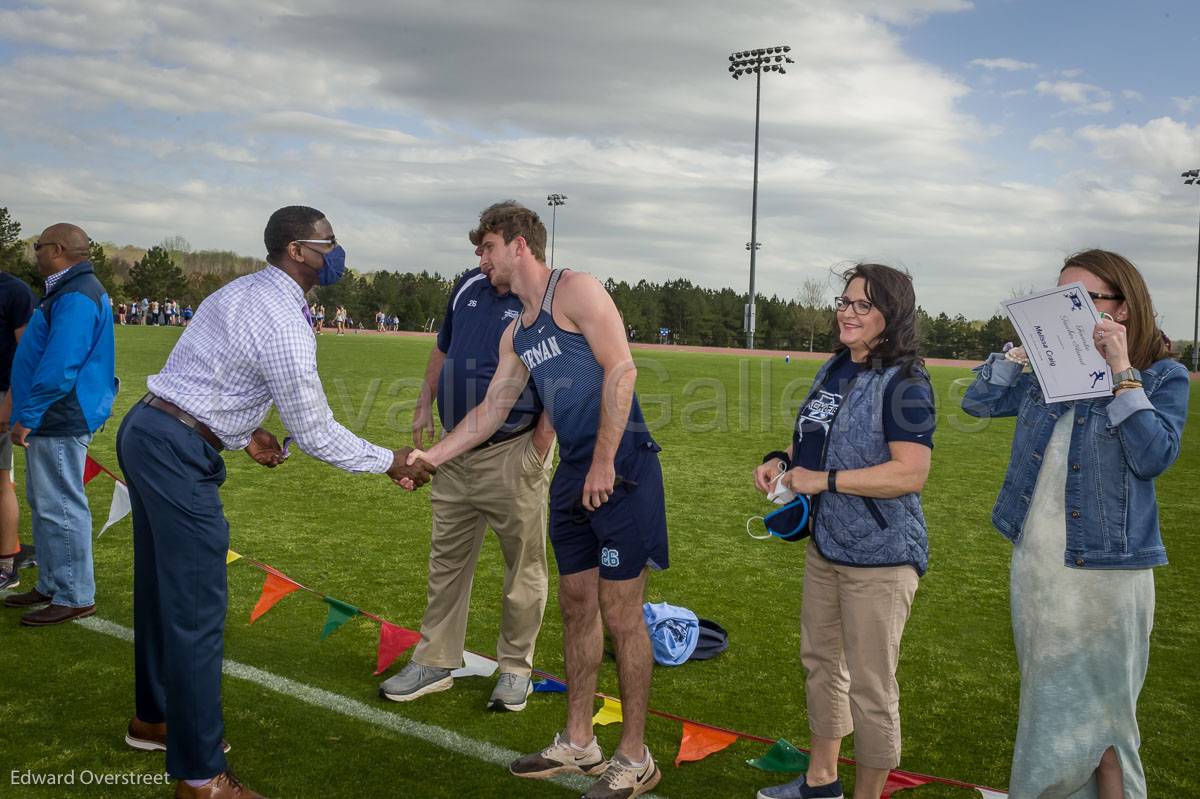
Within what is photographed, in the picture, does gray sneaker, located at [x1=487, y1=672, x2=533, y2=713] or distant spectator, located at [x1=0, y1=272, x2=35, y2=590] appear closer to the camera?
gray sneaker, located at [x1=487, y1=672, x2=533, y2=713]

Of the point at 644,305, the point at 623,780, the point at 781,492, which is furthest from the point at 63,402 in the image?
the point at 644,305

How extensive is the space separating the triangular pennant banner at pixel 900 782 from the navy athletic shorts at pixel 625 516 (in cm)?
124

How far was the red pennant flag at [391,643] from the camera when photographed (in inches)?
194

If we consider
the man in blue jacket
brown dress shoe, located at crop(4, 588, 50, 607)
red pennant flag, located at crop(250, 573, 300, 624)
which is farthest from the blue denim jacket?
brown dress shoe, located at crop(4, 588, 50, 607)

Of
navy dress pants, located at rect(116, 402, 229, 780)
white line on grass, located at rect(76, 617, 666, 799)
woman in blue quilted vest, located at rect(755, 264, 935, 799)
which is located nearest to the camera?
woman in blue quilted vest, located at rect(755, 264, 935, 799)

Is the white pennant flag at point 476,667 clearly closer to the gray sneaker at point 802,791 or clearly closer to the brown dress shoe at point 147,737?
the brown dress shoe at point 147,737

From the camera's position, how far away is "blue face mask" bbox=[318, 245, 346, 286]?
3791 millimetres

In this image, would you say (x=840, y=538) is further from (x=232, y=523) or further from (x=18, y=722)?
(x=232, y=523)

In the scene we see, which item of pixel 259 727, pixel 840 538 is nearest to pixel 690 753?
pixel 840 538

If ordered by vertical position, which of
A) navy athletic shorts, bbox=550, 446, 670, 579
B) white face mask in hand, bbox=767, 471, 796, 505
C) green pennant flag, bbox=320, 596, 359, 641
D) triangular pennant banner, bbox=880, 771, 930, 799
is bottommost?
triangular pennant banner, bbox=880, 771, 930, 799

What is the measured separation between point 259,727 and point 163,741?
400 millimetres

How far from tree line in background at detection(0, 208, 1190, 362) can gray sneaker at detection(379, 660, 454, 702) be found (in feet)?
230

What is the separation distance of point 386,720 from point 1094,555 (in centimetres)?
298

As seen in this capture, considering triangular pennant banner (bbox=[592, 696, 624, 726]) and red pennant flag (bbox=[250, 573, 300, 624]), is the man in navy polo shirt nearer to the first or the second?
triangular pennant banner (bbox=[592, 696, 624, 726])
